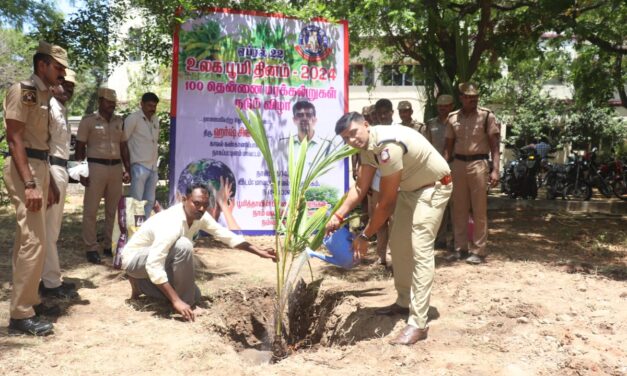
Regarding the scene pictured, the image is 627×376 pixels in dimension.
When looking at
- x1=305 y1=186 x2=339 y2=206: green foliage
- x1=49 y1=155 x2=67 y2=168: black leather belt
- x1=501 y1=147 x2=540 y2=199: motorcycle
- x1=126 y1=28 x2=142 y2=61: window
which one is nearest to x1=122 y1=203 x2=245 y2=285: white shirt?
x1=49 y1=155 x2=67 y2=168: black leather belt

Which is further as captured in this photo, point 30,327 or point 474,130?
point 474,130

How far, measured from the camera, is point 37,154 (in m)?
3.79

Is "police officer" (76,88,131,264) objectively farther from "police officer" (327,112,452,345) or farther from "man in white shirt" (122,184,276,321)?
"police officer" (327,112,452,345)

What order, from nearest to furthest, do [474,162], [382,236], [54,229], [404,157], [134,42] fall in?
1. [404,157]
2. [54,229]
3. [382,236]
4. [474,162]
5. [134,42]

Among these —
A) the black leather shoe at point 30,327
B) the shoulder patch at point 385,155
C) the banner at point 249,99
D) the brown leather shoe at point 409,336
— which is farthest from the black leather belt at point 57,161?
the brown leather shoe at point 409,336

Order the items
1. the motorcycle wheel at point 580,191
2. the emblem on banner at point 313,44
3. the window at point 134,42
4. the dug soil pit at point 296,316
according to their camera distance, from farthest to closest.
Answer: the motorcycle wheel at point 580,191 → the window at point 134,42 → the emblem on banner at point 313,44 → the dug soil pit at point 296,316

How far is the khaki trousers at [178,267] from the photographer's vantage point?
414 centimetres

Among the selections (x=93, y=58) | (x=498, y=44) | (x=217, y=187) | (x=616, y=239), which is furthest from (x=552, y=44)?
(x=93, y=58)

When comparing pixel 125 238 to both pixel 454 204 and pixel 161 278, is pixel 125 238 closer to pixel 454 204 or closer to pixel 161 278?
pixel 161 278

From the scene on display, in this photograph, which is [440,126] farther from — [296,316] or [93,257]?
[93,257]

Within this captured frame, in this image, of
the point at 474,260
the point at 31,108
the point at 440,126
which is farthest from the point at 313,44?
the point at 31,108

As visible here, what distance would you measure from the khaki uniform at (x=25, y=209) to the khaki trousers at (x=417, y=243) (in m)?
2.35

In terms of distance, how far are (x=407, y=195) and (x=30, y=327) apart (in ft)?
8.47

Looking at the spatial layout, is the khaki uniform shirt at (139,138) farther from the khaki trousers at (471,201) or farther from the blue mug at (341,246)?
the khaki trousers at (471,201)
